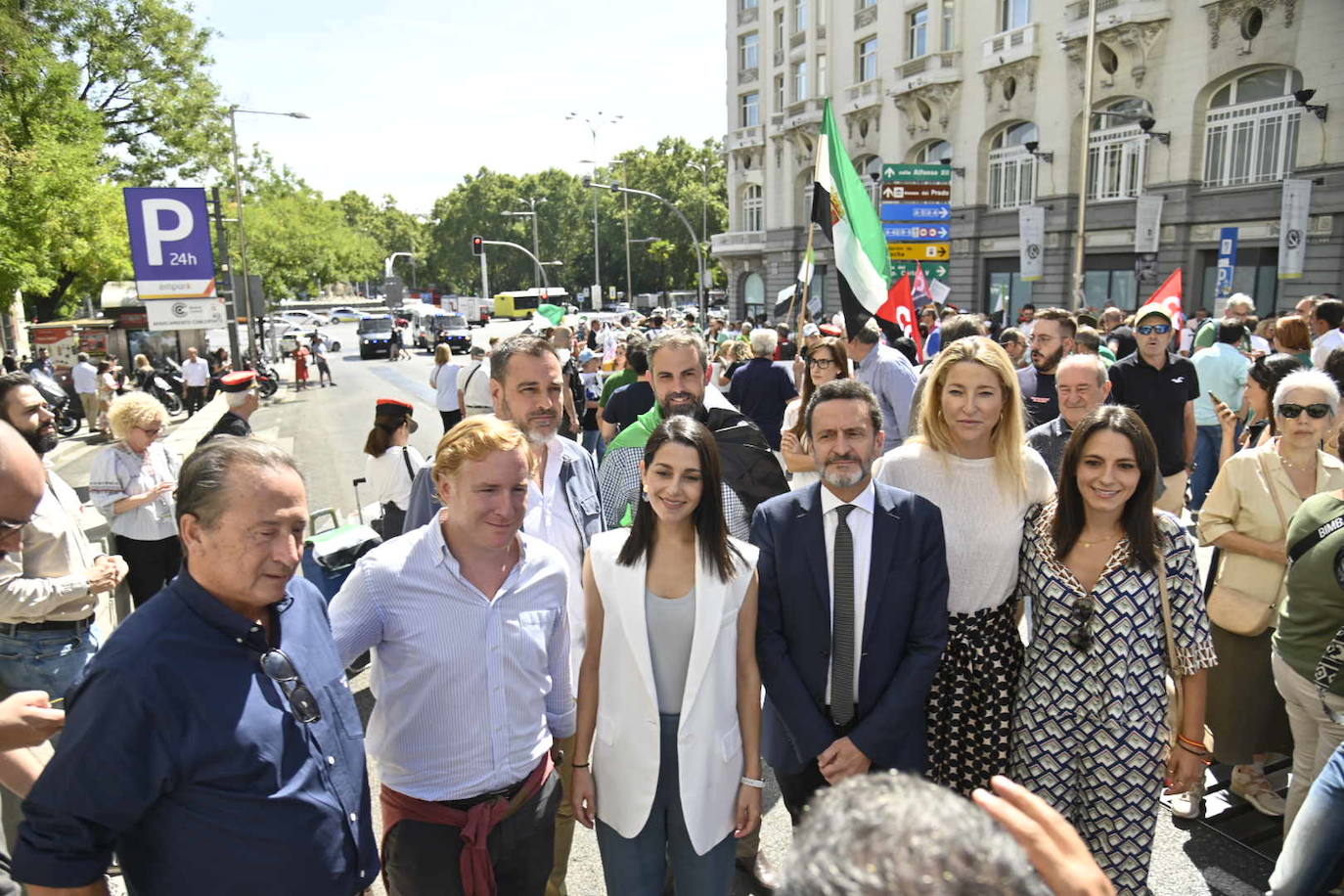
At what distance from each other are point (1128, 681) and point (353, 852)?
2.30 meters

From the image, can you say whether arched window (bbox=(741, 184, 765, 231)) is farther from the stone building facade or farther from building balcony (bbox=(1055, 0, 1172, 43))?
building balcony (bbox=(1055, 0, 1172, 43))

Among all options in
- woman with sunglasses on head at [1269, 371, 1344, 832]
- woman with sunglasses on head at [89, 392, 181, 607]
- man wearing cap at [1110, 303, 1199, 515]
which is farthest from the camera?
man wearing cap at [1110, 303, 1199, 515]

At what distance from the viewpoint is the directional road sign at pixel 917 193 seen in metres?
17.5

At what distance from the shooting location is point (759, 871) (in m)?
3.39

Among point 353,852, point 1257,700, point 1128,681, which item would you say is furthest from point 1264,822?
point 353,852

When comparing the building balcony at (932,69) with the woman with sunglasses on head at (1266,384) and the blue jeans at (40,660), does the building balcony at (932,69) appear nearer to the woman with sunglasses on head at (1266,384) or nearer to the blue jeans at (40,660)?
the woman with sunglasses on head at (1266,384)

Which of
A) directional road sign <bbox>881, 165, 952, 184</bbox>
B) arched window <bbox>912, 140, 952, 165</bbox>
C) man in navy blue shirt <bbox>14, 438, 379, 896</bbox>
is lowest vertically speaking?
man in navy blue shirt <bbox>14, 438, 379, 896</bbox>

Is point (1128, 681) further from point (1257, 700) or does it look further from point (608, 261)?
point (608, 261)

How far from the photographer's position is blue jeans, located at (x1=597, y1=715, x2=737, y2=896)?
2.63 meters

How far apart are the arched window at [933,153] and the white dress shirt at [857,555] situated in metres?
33.1

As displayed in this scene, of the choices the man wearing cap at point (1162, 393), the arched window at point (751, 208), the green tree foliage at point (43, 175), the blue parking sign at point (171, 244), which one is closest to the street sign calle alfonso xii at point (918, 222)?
the man wearing cap at point (1162, 393)

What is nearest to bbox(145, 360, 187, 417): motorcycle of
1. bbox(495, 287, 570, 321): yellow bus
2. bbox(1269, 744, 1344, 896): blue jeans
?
bbox(1269, 744, 1344, 896): blue jeans

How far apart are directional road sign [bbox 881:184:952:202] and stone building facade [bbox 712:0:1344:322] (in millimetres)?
9385

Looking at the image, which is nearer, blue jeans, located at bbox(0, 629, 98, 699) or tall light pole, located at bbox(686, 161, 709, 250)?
blue jeans, located at bbox(0, 629, 98, 699)
